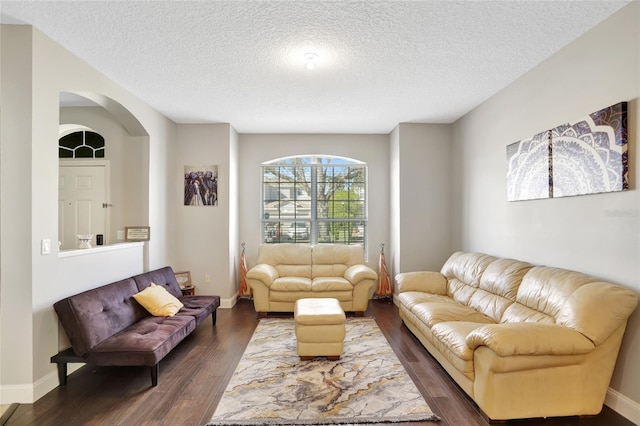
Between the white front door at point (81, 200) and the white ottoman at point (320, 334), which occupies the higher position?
the white front door at point (81, 200)

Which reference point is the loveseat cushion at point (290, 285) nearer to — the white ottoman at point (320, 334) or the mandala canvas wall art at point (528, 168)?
the white ottoman at point (320, 334)

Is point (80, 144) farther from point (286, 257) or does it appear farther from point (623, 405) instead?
point (623, 405)

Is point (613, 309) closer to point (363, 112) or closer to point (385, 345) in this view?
point (385, 345)

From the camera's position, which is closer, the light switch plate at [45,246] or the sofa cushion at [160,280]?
the light switch plate at [45,246]

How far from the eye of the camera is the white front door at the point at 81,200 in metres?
4.28

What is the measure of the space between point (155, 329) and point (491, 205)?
389 centimetres

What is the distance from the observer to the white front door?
4.28 meters

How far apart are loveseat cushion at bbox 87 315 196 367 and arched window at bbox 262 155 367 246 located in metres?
3.03

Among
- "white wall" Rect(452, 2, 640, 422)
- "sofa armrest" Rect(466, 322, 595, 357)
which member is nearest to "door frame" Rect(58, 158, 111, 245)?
"sofa armrest" Rect(466, 322, 595, 357)

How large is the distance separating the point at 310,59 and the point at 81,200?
350 centimetres

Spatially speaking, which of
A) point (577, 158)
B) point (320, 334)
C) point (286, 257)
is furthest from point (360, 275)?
point (577, 158)

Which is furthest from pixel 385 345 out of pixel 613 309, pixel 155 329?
pixel 155 329

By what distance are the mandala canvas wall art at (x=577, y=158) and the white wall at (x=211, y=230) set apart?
3.85 metres

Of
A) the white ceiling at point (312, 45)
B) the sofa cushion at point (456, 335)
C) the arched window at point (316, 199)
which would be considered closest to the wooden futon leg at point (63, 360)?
the white ceiling at point (312, 45)
